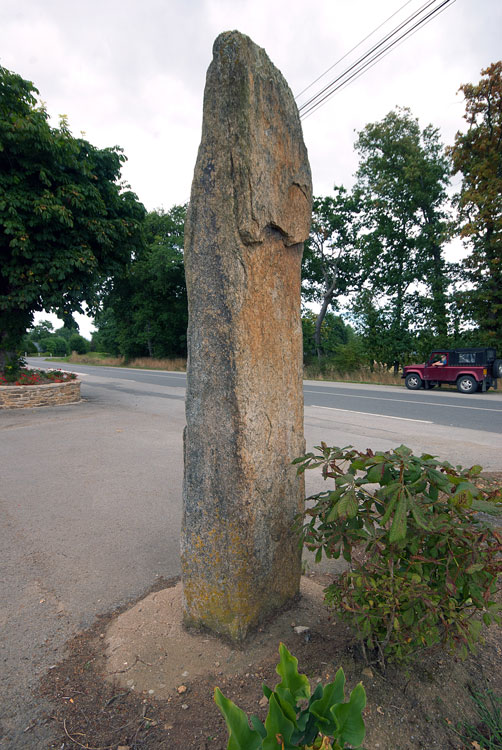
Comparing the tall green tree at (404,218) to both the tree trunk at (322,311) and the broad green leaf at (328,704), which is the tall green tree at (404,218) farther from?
the broad green leaf at (328,704)

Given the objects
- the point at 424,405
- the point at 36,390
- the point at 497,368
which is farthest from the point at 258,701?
the point at 497,368

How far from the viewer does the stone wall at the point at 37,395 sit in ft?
38.0

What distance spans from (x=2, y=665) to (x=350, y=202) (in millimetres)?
29643

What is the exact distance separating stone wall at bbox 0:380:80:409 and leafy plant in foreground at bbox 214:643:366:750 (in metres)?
12.1

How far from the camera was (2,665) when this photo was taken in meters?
2.31

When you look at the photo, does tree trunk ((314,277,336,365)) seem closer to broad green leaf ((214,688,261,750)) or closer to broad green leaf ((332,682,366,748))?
broad green leaf ((332,682,366,748))

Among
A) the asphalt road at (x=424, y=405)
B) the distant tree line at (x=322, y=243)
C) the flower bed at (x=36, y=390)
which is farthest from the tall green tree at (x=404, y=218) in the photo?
the flower bed at (x=36, y=390)

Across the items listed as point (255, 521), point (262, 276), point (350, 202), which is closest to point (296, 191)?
point (262, 276)

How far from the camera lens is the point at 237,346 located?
2.21 meters

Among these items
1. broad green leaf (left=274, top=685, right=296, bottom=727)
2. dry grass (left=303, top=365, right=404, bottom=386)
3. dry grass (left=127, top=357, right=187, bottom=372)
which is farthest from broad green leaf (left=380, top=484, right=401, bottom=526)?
dry grass (left=127, top=357, right=187, bottom=372)

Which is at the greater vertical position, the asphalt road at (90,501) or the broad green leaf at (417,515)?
the broad green leaf at (417,515)

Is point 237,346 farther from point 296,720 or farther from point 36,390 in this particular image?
point 36,390

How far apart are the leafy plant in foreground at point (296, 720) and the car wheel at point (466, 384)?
53.1 ft

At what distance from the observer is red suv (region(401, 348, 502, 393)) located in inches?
613
